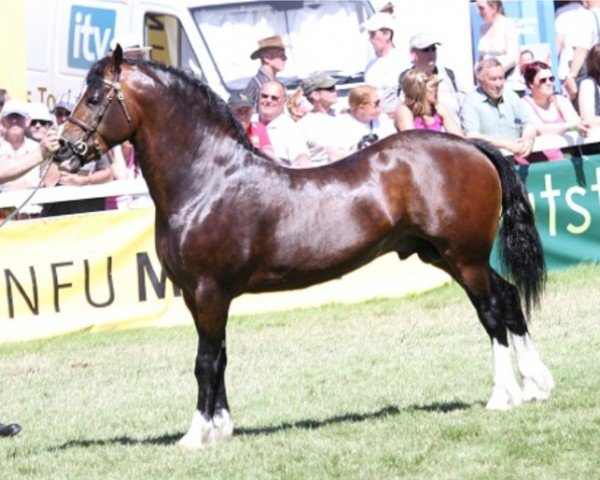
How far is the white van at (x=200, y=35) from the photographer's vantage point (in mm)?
17016

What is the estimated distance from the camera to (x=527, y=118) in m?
14.5

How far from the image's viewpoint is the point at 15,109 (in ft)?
47.6

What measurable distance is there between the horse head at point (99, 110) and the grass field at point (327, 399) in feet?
5.93

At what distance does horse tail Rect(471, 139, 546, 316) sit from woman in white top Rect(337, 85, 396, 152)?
459 centimetres

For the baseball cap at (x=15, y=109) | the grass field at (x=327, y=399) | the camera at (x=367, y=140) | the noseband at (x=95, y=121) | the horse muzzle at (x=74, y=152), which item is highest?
the noseband at (x=95, y=121)

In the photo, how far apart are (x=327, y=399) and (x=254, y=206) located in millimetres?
1825

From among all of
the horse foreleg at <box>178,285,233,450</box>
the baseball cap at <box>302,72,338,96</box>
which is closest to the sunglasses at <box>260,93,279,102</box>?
the baseball cap at <box>302,72,338,96</box>

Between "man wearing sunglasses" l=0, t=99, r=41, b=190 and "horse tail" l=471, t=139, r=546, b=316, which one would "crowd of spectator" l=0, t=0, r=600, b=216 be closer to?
"man wearing sunglasses" l=0, t=99, r=41, b=190

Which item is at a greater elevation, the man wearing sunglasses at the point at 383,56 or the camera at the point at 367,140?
the man wearing sunglasses at the point at 383,56

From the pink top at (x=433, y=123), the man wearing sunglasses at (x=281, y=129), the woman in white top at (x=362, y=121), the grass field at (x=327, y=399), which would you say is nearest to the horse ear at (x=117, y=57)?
the grass field at (x=327, y=399)

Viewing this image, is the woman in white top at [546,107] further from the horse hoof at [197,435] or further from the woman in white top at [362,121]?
the horse hoof at [197,435]

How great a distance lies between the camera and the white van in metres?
17.0

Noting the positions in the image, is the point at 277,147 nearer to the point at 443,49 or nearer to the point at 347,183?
the point at 443,49

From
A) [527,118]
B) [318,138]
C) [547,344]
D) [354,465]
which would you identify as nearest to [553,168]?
[527,118]
